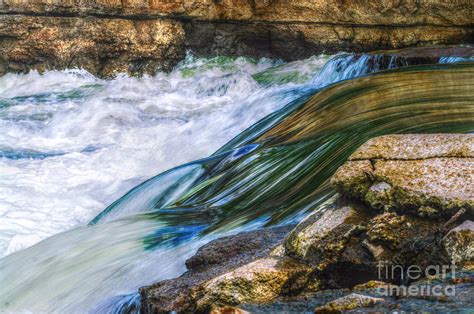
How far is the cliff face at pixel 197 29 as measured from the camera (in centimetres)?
1186

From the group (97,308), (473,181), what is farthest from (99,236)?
(473,181)

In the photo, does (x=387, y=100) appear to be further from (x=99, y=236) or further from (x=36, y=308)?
(x=36, y=308)

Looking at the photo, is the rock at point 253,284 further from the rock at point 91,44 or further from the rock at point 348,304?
the rock at point 91,44

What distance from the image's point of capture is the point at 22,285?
4812 millimetres

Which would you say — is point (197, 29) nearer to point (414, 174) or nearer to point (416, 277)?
point (414, 174)

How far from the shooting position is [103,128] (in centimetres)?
1009

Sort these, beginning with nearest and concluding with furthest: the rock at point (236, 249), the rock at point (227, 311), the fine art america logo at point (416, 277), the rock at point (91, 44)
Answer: the rock at point (227, 311), the fine art america logo at point (416, 277), the rock at point (236, 249), the rock at point (91, 44)

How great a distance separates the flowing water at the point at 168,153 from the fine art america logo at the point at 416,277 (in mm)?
1115

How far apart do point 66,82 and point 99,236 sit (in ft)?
25.0

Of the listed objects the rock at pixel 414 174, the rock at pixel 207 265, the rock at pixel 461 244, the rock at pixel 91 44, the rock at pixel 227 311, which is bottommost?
the rock at pixel 207 265

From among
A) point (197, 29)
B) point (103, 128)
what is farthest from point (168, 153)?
point (197, 29)

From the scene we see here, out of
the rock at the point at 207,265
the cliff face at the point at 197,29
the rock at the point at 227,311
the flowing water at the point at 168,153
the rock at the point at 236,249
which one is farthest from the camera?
the cliff face at the point at 197,29

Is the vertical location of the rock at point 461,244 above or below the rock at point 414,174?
below

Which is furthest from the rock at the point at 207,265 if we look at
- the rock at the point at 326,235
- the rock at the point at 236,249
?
the rock at the point at 326,235
